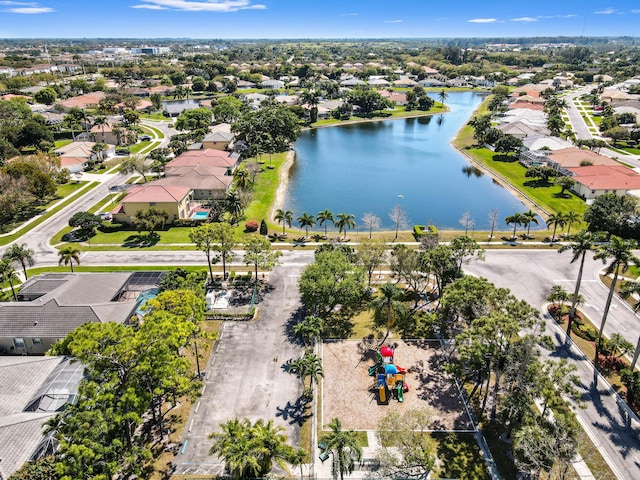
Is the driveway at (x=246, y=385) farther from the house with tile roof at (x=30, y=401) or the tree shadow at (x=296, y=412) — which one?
the house with tile roof at (x=30, y=401)

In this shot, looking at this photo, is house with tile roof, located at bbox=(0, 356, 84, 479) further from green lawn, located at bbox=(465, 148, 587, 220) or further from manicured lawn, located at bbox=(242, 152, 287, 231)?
green lawn, located at bbox=(465, 148, 587, 220)

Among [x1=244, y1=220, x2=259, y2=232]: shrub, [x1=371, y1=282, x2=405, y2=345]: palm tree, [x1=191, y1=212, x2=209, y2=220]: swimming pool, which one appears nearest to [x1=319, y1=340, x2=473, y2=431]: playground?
[x1=371, y1=282, x2=405, y2=345]: palm tree

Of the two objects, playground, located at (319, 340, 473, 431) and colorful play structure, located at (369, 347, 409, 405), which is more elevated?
colorful play structure, located at (369, 347, 409, 405)

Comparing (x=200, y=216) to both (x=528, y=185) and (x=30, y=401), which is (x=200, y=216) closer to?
(x=30, y=401)

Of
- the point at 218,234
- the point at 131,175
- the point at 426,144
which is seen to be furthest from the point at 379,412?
the point at 426,144

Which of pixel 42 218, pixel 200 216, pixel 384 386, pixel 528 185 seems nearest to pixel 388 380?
pixel 384 386

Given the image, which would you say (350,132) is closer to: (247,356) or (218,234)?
(218,234)
